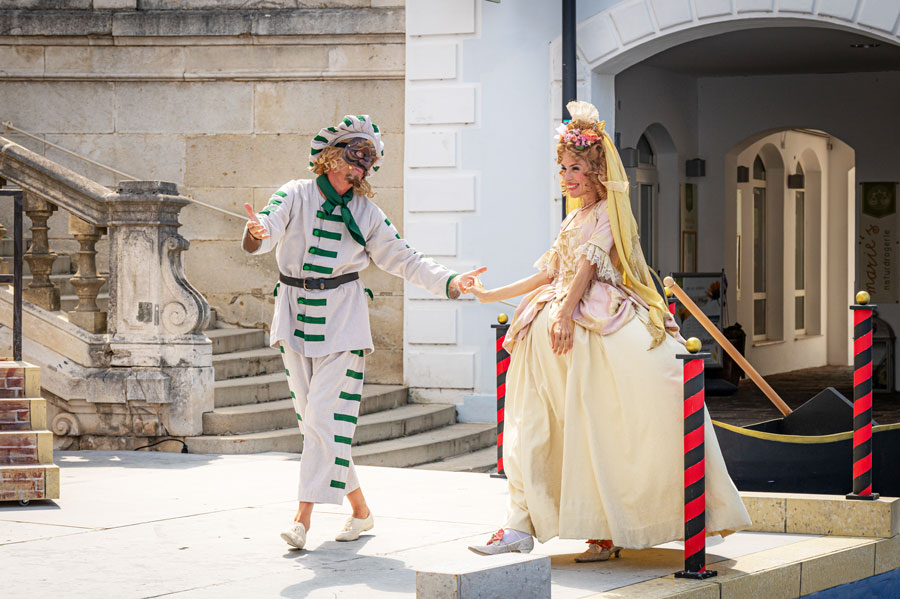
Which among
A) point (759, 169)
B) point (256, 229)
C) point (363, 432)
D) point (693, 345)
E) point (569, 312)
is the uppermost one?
point (759, 169)

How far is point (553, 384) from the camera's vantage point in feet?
18.7

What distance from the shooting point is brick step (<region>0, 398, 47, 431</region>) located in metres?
7.30

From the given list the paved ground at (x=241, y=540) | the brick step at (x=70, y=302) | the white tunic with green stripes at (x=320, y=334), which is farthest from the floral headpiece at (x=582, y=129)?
A: the brick step at (x=70, y=302)

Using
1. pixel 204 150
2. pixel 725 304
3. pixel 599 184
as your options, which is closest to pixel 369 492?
pixel 599 184

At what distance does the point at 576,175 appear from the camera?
5754 millimetres

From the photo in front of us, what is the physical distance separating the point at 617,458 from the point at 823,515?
5.40 ft

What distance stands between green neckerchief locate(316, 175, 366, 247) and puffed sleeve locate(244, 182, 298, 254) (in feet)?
0.44

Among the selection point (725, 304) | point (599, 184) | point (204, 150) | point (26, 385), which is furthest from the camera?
point (725, 304)

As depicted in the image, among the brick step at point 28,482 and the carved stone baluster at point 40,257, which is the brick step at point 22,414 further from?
the carved stone baluster at point 40,257

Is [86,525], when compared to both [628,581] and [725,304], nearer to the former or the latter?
[628,581]

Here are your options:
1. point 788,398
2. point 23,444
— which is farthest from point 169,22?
point 788,398

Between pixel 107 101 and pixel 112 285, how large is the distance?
3.40 meters

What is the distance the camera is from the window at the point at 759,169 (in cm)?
1959

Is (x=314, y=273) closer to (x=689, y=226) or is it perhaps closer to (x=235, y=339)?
(x=235, y=339)
